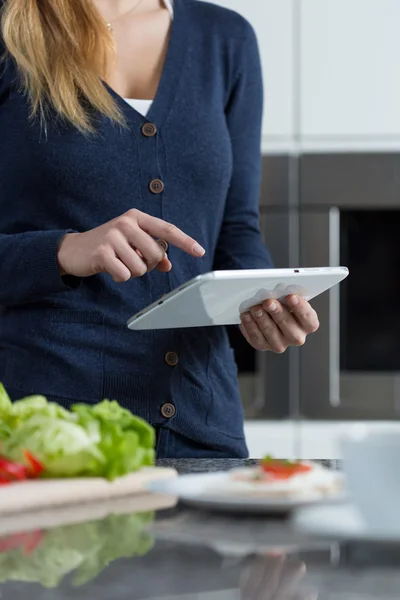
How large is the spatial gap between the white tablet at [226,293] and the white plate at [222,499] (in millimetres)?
247

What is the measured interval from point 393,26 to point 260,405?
83 centimetres

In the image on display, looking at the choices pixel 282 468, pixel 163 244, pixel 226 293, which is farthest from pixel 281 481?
pixel 163 244

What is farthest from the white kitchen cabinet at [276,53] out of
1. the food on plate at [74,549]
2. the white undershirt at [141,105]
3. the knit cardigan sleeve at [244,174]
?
the food on plate at [74,549]

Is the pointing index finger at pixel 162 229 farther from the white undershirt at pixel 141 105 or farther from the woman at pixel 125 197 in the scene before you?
the white undershirt at pixel 141 105

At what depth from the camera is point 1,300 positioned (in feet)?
4.18

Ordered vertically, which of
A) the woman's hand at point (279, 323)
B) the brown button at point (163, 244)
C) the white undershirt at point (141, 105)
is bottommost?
the woman's hand at point (279, 323)

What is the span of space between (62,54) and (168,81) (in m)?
0.15

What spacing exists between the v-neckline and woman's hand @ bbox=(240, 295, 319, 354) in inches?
12.5

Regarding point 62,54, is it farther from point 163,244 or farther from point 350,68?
point 350,68

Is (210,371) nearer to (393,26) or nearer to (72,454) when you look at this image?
(72,454)

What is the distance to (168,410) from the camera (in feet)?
4.06

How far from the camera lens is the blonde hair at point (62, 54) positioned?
50.9 inches

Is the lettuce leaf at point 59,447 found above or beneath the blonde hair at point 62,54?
beneath

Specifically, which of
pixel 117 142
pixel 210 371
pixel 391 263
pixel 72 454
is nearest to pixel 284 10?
pixel 391 263
